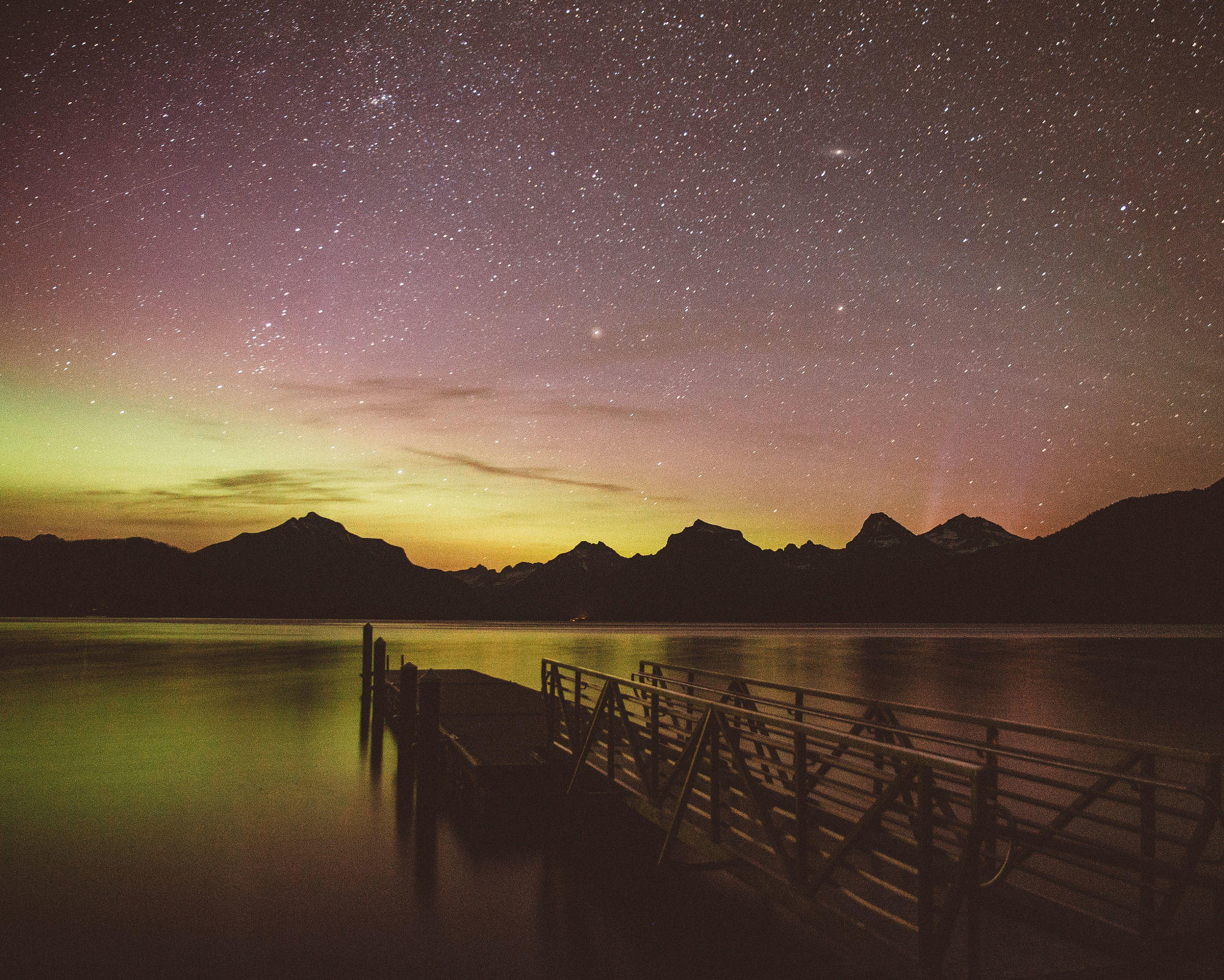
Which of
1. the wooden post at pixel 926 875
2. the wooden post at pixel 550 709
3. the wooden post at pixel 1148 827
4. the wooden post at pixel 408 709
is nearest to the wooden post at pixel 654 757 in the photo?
the wooden post at pixel 550 709

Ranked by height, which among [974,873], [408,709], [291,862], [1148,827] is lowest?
[291,862]

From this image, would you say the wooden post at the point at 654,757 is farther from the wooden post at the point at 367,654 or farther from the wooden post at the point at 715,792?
the wooden post at the point at 367,654

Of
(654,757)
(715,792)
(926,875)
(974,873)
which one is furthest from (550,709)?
(974,873)

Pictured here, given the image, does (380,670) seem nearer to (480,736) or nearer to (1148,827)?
(480,736)

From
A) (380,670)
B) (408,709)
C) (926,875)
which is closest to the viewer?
(926,875)

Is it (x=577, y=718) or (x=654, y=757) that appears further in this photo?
(x=577, y=718)

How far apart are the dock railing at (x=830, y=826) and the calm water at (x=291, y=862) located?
1.88 feet

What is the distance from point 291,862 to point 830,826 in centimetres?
616

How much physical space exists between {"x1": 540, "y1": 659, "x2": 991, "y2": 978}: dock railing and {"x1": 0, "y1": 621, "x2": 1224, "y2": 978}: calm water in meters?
0.57

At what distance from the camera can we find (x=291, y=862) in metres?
9.74

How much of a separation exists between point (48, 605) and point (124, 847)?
218872 millimetres

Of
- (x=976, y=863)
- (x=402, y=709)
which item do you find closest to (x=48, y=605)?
(x=402, y=709)

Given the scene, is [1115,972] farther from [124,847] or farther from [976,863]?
[124,847]

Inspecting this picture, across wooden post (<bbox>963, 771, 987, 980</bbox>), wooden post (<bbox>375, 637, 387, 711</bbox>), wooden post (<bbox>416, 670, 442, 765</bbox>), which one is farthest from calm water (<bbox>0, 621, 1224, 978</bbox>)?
wooden post (<bbox>963, 771, 987, 980</bbox>)
